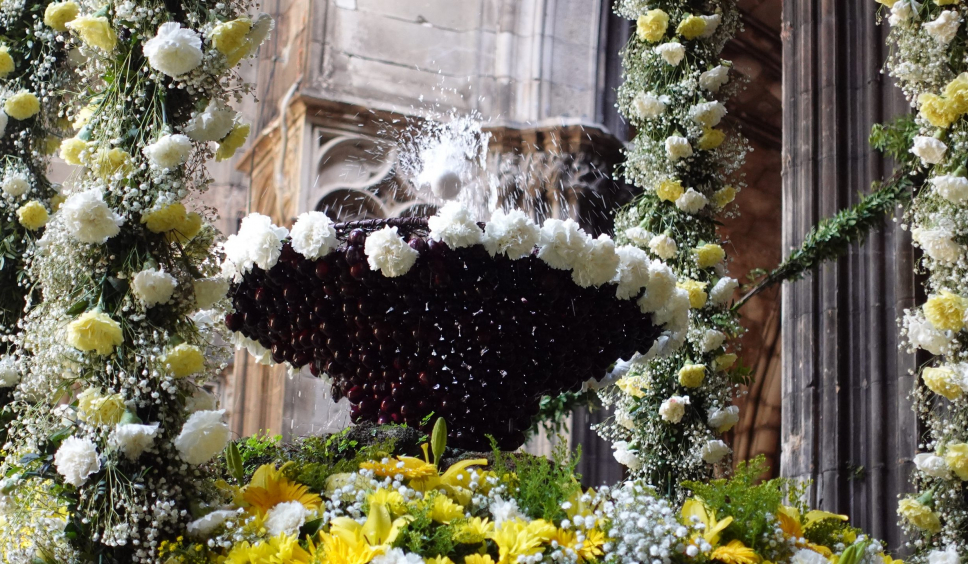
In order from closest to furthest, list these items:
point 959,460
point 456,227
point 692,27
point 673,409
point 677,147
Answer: point 456,227
point 959,460
point 673,409
point 677,147
point 692,27

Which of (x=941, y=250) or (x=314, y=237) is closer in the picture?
(x=314, y=237)

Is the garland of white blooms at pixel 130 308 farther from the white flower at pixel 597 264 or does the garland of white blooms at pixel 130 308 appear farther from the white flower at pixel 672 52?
the white flower at pixel 672 52

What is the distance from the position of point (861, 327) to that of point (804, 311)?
0.70 ft

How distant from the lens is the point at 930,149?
106 inches

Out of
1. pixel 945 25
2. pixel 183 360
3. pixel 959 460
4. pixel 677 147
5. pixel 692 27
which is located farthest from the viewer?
pixel 692 27

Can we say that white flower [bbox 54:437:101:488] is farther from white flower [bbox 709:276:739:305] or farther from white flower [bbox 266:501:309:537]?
white flower [bbox 709:276:739:305]

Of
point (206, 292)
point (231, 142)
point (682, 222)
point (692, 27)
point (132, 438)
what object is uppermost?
point (692, 27)

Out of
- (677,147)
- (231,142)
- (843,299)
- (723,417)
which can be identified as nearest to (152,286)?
(231,142)

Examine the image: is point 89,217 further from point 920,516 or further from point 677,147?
point 920,516

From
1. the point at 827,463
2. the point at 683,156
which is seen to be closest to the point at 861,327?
the point at 827,463

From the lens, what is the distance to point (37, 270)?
70.3 inches

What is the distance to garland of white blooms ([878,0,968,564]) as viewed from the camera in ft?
8.18

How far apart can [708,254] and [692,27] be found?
62cm

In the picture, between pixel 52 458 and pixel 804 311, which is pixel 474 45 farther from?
pixel 52 458
